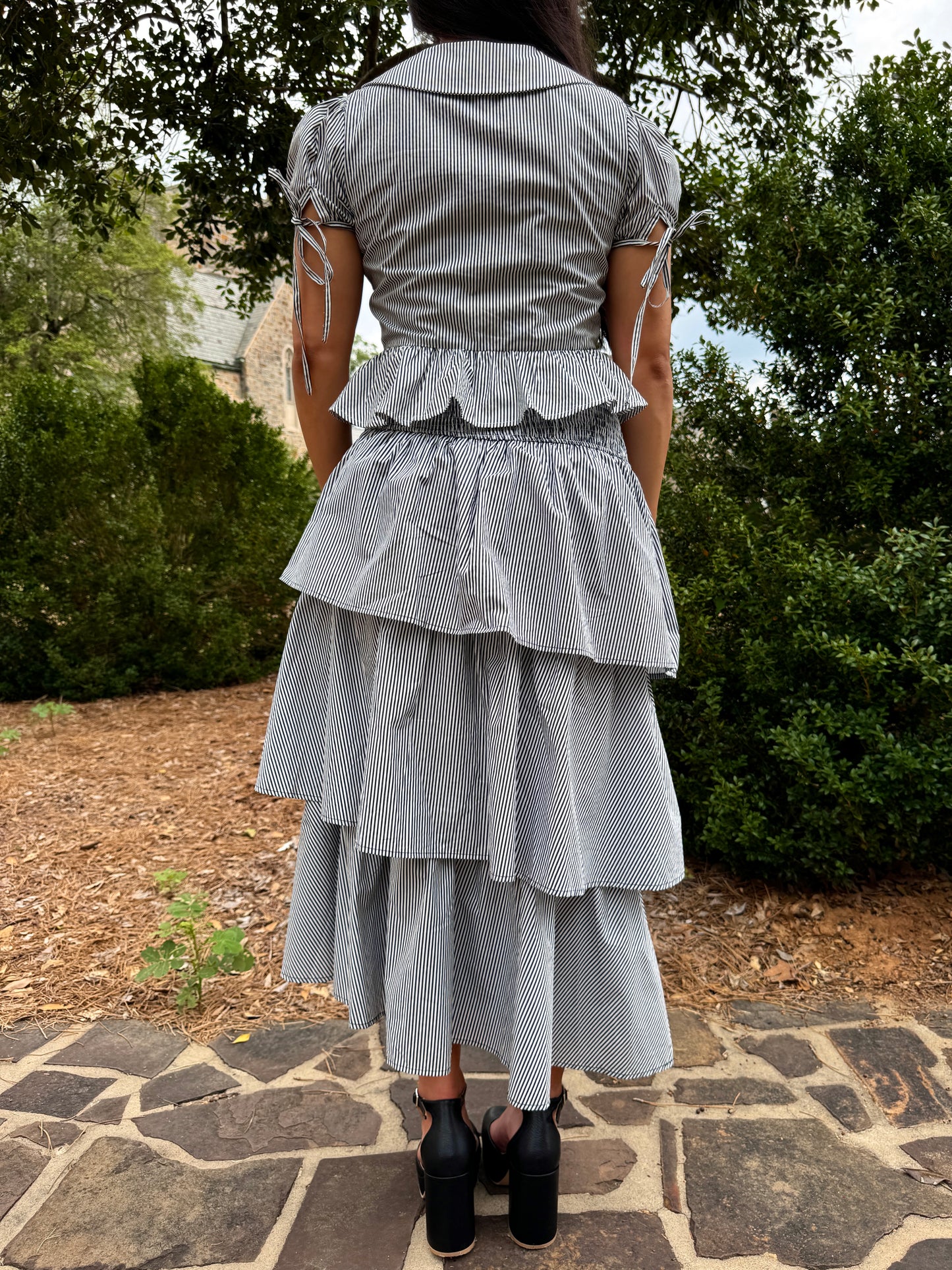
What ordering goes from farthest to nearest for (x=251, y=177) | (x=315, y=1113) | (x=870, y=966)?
1. (x=251, y=177)
2. (x=870, y=966)
3. (x=315, y=1113)

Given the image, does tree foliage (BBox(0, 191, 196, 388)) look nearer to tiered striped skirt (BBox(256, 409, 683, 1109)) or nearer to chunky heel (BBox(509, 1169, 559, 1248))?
tiered striped skirt (BBox(256, 409, 683, 1109))

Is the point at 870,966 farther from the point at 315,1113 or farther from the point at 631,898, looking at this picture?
the point at 315,1113

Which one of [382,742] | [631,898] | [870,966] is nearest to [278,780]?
[382,742]

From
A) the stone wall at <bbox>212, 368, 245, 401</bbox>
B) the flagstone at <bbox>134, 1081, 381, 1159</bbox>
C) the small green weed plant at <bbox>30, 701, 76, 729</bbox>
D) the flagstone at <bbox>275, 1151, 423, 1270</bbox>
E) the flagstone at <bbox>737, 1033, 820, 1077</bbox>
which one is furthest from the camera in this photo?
the stone wall at <bbox>212, 368, 245, 401</bbox>

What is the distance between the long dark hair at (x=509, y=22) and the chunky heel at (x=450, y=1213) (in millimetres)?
1825

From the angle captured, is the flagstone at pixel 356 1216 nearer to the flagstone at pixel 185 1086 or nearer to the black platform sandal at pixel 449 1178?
the black platform sandal at pixel 449 1178

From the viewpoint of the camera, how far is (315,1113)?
195 centimetres

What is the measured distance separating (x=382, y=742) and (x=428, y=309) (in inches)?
26.5

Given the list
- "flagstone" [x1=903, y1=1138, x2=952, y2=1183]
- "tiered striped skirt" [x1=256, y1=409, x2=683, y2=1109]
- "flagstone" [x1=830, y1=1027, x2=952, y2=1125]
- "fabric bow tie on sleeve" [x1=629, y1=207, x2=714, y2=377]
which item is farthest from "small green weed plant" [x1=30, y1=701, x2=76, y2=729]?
"flagstone" [x1=903, y1=1138, x2=952, y2=1183]

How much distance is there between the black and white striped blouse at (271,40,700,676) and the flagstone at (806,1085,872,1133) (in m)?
1.16

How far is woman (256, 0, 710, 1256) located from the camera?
4.38 feet

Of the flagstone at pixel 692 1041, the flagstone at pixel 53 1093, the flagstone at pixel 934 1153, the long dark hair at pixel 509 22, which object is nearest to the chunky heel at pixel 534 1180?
the flagstone at pixel 692 1041

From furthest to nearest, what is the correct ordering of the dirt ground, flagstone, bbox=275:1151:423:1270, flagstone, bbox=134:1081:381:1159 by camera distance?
the dirt ground
flagstone, bbox=134:1081:381:1159
flagstone, bbox=275:1151:423:1270

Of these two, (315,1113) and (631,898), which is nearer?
(631,898)
